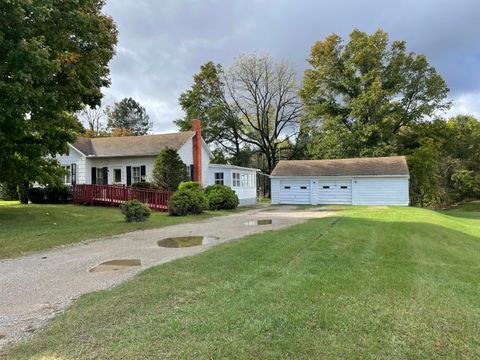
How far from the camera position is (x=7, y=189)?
84.6 ft

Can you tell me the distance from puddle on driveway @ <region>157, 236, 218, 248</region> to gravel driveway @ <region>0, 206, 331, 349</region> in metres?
0.20

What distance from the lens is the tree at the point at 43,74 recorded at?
36.6ft

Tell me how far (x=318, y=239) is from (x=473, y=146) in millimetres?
40874

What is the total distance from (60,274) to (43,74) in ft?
26.5

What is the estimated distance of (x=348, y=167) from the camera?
97.6 feet

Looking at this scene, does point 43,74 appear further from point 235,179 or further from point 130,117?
point 130,117

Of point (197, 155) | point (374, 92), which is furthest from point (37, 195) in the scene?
point (374, 92)

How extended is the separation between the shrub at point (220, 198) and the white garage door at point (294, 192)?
9432 millimetres

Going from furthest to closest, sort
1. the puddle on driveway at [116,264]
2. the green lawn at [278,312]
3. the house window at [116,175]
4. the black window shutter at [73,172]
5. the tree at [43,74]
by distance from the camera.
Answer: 1. the black window shutter at [73,172]
2. the house window at [116,175]
3. the tree at [43,74]
4. the puddle on driveway at [116,264]
5. the green lawn at [278,312]

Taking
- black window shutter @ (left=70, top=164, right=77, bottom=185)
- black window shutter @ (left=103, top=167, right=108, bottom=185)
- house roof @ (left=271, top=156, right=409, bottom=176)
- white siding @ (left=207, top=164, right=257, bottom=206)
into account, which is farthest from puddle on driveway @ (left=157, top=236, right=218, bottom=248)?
house roof @ (left=271, top=156, right=409, bottom=176)

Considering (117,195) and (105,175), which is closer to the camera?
(117,195)

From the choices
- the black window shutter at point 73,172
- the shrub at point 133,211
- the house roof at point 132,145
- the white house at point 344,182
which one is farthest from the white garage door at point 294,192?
the shrub at point 133,211

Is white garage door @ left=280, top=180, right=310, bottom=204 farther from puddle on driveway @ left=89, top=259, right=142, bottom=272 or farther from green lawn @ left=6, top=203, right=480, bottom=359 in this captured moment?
puddle on driveway @ left=89, top=259, right=142, bottom=272

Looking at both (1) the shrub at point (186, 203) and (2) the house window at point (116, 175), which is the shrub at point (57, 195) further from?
(1) the shrub at point (186, 203)
